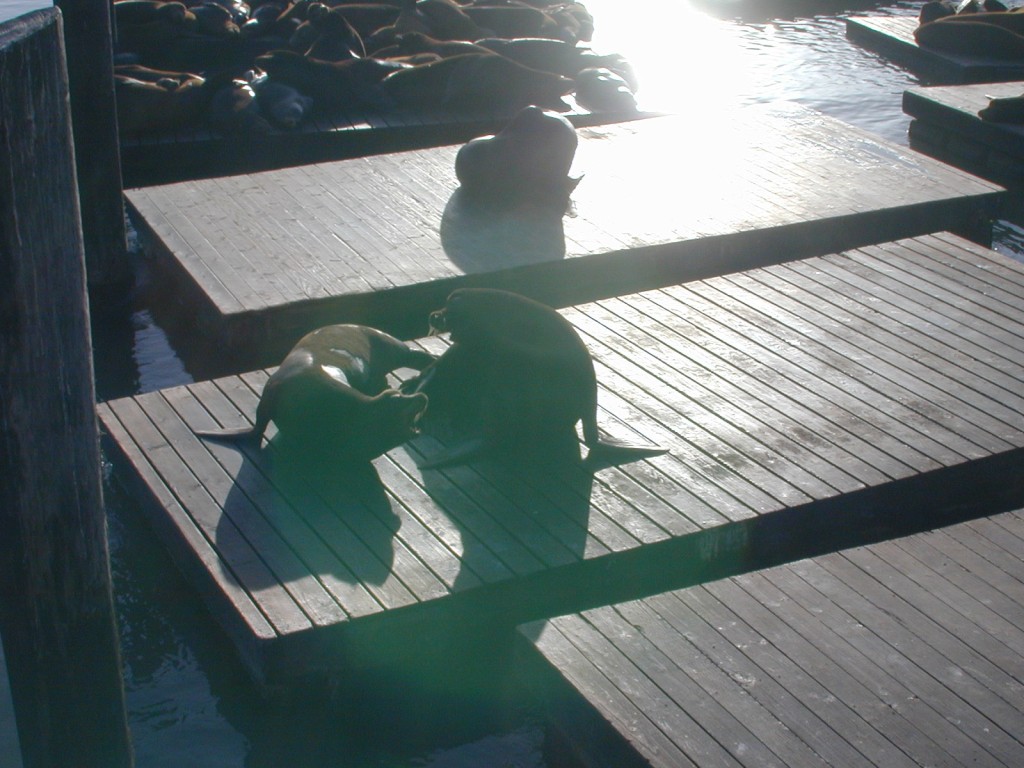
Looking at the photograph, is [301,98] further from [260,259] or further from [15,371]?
[15,371]

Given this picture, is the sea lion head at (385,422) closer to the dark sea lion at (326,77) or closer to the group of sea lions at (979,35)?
the dark sea lion at (326,77)

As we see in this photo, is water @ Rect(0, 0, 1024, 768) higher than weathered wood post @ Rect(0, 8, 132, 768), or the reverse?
weathered wood post @ Rect(0, 8, 132, 768)

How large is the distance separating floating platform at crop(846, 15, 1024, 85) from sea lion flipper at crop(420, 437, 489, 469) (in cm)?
968

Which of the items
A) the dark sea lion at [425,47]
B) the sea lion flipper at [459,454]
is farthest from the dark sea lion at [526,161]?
the dark sea lion at [425,47]

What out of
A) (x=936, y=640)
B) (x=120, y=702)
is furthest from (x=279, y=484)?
(x=936, y=640)

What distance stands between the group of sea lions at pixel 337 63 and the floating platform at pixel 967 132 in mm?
2512

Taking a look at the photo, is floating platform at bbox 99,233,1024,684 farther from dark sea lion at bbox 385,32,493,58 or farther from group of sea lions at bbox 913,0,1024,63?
group of sea lions at bbox 913,0,1024,63

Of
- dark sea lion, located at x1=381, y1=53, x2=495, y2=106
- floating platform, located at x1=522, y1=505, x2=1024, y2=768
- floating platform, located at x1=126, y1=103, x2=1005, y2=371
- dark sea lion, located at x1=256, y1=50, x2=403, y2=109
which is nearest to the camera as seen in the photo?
floating platform, located at x1=522, y1=505, x2=1024, y2=768

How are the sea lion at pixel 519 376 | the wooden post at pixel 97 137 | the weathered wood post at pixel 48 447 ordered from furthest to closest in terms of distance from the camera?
the wooden post at pixel 97 137, the sea lion at pixel 519 376, the weathered wood post at pixel 48 447

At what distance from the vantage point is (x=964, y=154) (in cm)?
1030

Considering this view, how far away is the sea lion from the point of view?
433 cm

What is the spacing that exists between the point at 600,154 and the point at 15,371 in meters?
6.37

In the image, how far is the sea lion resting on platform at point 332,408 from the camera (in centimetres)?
411

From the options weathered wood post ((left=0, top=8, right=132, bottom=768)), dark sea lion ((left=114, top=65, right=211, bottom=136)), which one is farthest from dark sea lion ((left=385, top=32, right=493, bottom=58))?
weathered wood post ((left=0, top=8, right=132, bottom=768))
